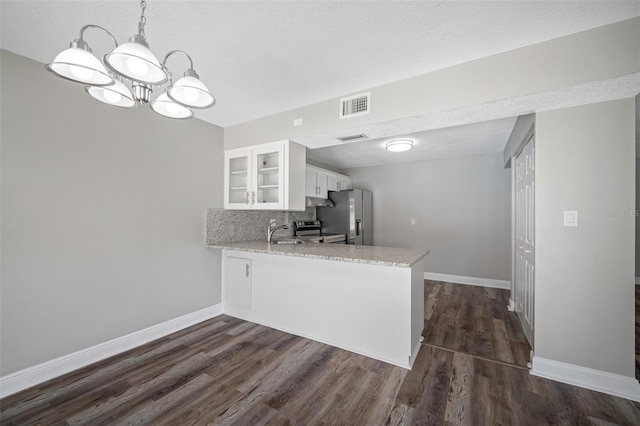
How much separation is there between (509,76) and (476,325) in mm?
2579

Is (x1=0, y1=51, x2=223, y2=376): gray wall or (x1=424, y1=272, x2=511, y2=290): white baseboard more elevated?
(x1=0, y1=51, x2=223, y2=376): gray wall

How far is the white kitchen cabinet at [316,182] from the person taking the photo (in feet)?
14.6

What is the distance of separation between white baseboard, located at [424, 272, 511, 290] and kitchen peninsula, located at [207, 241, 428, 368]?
266 cm

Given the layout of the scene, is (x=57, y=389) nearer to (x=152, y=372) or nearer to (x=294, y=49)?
(x=152, y=372)

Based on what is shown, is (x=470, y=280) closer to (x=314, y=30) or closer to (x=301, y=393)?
(x=301, y=393)

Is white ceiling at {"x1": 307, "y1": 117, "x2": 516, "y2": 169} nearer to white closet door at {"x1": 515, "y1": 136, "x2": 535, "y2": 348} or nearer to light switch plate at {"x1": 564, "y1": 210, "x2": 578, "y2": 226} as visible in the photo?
white closet door at {"x1": 515, "y1": 136, "x2": 535, "y2": 348}

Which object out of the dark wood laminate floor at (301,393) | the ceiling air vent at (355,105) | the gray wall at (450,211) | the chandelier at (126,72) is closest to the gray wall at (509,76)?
the ceiling air vent at (355,105)

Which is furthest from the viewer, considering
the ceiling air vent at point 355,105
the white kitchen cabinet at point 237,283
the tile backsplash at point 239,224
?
the tile backsplash at point 239,224

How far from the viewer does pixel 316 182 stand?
4.66 metres

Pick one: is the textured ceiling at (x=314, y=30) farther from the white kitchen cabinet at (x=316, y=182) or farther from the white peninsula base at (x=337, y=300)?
the white kitchen cabinet at (x=316, y=182)

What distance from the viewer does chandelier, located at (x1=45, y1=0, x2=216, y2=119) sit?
1084 millimetres

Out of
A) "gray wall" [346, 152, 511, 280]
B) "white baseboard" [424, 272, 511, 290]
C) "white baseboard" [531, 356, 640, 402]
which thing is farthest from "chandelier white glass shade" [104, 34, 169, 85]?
"white baseboard" [424, 272, 511, 290]

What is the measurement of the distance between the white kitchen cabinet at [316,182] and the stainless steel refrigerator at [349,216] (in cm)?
39

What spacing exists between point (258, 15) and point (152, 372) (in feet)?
8.91
